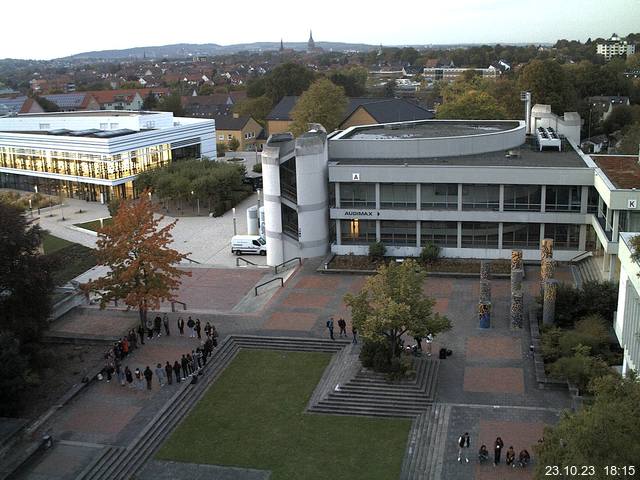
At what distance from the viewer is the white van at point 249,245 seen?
158 feet

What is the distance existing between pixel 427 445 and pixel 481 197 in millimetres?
21640

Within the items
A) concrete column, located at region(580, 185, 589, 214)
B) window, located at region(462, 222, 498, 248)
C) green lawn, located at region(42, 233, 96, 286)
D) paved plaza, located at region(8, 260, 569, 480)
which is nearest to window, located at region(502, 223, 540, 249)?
window, located at region(462, 222, 498, 248)

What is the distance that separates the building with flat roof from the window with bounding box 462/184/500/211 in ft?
125

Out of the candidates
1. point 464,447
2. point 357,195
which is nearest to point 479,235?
point 357,195

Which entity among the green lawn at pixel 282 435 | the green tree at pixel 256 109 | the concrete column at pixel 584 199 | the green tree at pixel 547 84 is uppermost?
the green tree at pixel 547 84

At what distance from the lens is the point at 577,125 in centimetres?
5266

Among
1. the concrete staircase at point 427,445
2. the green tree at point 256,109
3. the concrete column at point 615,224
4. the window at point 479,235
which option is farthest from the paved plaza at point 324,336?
the green tree at point 256,109

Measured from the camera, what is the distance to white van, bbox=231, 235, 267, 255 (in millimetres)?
48062

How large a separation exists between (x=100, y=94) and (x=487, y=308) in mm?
137091

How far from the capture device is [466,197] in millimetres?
42531

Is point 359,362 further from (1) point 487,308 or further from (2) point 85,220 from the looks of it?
(2) point 85,220

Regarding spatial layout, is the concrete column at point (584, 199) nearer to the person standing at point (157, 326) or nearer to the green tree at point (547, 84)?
the person standing at point (157, 326)

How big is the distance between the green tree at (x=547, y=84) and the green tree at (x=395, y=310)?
57.7 m

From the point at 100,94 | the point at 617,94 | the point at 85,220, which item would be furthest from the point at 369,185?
the point at 100,94
